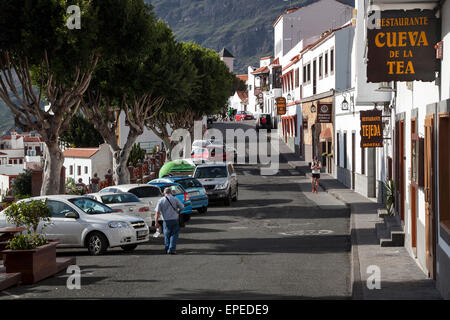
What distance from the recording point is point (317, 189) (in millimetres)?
40281

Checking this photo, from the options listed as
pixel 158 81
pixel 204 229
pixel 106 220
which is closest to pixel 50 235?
pixel 106 220

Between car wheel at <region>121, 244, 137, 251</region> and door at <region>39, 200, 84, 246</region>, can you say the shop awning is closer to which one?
car wheel at <region>121, 244, 137, 251</region>

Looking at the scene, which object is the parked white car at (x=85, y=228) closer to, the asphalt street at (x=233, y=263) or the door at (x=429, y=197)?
the asphalt street at (x=233, y=263)

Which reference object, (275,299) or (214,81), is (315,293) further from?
(214,81)

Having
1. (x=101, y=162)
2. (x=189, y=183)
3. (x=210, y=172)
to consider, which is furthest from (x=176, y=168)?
(x=101, y=162)

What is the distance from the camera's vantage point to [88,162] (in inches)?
2697

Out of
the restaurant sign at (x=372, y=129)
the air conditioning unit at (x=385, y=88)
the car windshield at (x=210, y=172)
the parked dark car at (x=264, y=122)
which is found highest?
the parked dark car at (x=264, y=122)

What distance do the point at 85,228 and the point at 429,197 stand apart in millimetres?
9501

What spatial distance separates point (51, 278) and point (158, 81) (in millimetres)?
22598

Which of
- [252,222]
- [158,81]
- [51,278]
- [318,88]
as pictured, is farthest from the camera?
[318,88]

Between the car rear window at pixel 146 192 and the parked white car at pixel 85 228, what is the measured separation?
18.8 ft

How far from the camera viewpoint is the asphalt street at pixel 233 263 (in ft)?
44.3

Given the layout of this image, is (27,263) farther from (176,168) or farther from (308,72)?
(308,72)

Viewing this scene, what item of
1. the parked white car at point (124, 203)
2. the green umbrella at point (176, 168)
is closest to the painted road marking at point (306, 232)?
the parked white car at point (124, 203)
